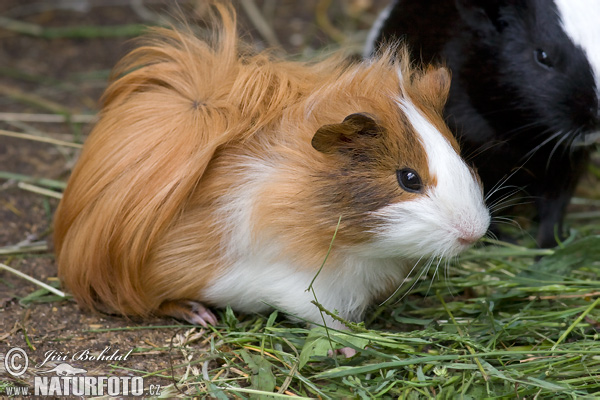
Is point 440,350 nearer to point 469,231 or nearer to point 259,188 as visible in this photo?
point 469,231

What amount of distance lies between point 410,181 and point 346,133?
0.21 meters

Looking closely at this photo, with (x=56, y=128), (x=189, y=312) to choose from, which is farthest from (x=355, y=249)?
(x=56, y=128)

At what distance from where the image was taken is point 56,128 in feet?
10.5

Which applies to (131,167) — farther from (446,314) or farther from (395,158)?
(446,314)

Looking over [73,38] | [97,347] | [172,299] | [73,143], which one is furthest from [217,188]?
[73,38]

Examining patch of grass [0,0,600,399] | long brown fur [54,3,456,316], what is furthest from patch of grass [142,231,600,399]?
long brown fur [54,3,456,316]

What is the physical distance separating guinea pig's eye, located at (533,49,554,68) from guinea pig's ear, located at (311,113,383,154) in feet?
2.65

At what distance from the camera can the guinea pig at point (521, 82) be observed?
2250mm

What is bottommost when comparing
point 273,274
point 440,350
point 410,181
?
point 440,350

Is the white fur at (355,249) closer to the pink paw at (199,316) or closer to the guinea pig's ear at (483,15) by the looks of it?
the pink paw at (199,316)

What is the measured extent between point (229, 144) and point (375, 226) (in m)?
0.50
